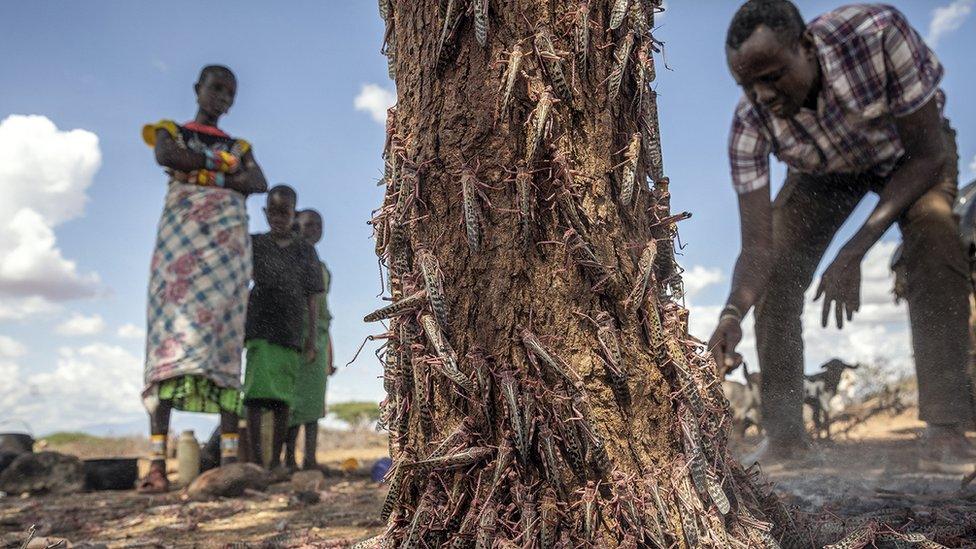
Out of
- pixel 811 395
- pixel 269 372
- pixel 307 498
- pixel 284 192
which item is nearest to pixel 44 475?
pixel 269 372

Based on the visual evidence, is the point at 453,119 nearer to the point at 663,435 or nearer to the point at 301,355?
the point at 663,435

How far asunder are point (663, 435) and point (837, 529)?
909 mm

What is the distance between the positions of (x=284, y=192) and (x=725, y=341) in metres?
4.33

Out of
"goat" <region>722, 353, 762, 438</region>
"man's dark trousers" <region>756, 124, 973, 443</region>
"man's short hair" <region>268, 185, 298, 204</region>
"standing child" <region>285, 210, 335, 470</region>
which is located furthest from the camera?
"goat" <region>722, 353, 762, 438</region>

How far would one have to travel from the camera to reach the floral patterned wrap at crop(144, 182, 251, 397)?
202 inches

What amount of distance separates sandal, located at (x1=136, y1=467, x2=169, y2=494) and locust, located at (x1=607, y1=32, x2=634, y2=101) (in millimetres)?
4687

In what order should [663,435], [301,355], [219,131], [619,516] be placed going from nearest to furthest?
[619,516] → [663,435] → [219,131] → [301,355]

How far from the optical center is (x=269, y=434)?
→ 6.06 m

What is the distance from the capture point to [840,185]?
14.9ft

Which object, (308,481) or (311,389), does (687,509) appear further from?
(311,389)

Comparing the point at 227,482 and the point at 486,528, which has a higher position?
the point at 486,528

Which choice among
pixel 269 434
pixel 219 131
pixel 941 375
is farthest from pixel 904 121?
pixel 269 434

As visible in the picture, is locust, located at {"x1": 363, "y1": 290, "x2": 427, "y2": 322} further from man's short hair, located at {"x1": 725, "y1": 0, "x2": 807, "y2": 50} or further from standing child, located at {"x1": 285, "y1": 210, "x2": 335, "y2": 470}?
standing child, located at {"x1": 285, "y1": 210, "x2": 335, "y2": 470}

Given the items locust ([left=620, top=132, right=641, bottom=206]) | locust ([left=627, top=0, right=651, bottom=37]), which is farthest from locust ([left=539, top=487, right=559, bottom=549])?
locust ([left=627, top=0, right=651, bottom=37])
